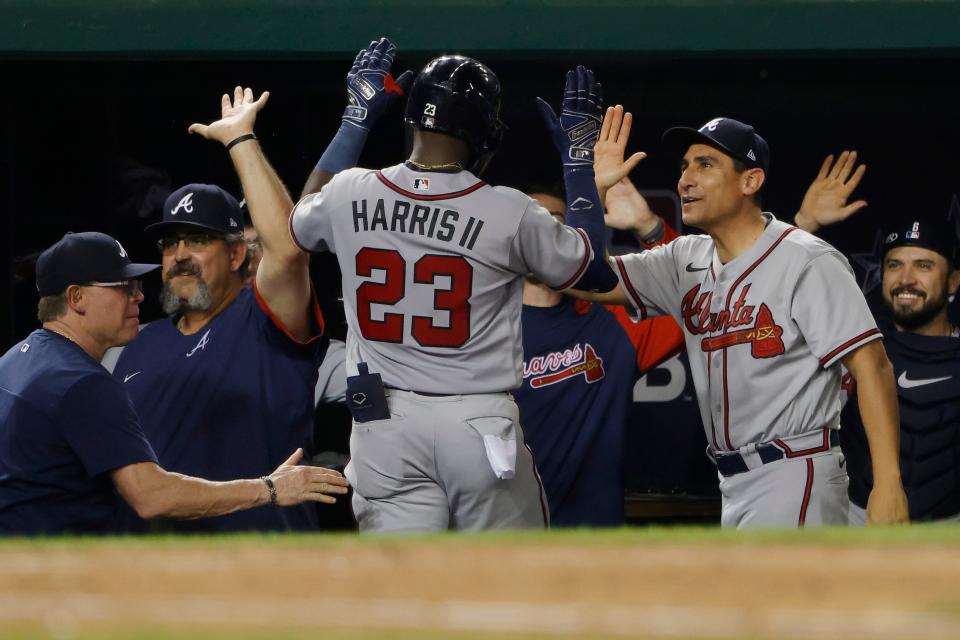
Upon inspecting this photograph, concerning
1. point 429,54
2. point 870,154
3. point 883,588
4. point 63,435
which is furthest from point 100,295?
point 870,154

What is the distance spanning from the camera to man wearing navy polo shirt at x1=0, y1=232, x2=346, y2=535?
327cm

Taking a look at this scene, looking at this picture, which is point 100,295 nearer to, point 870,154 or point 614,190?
point 614,190

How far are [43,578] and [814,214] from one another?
2.86 meters

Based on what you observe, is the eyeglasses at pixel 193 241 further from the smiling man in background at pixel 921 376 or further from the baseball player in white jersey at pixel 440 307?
the smiling man in background at pixel 921 376

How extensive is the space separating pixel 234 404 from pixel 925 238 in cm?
249

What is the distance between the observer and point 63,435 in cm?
328

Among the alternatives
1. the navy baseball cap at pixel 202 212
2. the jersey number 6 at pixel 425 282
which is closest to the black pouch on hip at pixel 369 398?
the jersey number 6 at pixel 425 282

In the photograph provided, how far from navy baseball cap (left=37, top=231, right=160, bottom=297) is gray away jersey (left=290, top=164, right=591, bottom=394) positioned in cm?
61

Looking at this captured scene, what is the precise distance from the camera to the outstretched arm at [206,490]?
130 inches

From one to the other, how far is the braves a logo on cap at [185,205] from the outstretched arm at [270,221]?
1.11ft

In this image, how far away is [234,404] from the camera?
3.79m

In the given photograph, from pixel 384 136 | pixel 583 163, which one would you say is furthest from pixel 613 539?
pixel 384 136

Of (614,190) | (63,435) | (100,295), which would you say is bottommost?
(63,435)

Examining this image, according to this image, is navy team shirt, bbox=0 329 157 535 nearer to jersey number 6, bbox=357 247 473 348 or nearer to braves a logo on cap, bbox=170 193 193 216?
jersey number 6, bbox=357 247 473 348
